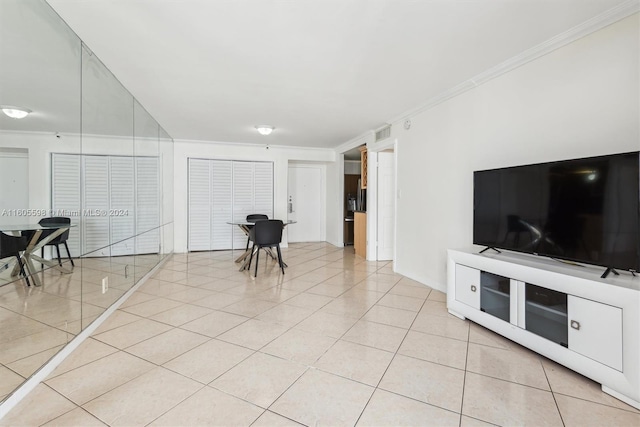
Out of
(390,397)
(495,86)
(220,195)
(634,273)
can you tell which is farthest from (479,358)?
(220,195)

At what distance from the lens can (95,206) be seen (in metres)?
2.52

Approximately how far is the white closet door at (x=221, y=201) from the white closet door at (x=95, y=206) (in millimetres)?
3444

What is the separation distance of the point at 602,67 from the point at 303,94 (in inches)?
105

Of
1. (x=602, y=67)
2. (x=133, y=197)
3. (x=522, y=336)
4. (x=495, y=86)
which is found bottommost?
(x=522, y=336)

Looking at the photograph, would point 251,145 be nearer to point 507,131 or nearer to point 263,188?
point 263,188

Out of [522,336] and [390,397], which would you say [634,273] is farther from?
[390,397]

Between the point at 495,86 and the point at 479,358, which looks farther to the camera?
the point at 495,86

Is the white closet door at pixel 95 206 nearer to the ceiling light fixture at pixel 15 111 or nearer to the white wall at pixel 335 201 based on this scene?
the ceiling light fixture at pixel 15 111

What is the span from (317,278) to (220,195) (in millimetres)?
3345

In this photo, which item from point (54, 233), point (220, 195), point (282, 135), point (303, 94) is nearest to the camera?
point (54, 233)

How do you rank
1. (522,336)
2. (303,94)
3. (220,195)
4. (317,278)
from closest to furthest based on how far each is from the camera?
(522,336)
(303,94)
(317,278)
(220,195)

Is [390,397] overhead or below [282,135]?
below

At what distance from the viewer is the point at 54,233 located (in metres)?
1.94

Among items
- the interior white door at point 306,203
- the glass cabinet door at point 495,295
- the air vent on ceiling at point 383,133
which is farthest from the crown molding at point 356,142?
the glass cabinet door at point 495,295
